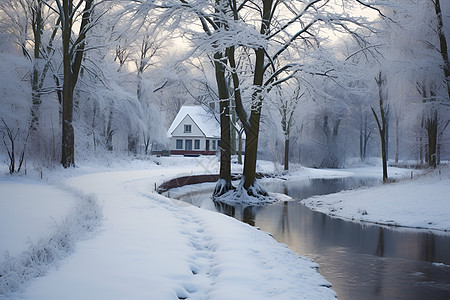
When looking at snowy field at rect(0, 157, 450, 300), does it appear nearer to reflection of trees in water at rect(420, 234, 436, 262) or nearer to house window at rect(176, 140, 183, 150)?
reflection of trees in water at rect(420, 234, 436, 262)

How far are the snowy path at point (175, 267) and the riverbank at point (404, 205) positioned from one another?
5.52 meters

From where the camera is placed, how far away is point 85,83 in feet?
95.3

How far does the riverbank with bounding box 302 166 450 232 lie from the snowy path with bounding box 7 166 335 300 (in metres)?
5.52

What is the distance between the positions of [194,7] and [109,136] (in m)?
25.5

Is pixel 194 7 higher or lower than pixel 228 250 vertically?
higher

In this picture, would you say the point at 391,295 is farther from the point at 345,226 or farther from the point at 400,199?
the point at 400,199

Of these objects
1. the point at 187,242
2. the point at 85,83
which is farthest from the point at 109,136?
the point at 187,242

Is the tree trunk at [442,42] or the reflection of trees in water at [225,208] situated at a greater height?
the tree trunk at [442,42]

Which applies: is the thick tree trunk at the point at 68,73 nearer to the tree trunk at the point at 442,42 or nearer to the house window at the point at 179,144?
the tree trunk at the point at 442,42

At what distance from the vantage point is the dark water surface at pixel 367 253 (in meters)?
6.47

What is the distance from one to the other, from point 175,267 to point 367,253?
478 cm

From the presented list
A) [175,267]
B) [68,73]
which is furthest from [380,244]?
[68,73]

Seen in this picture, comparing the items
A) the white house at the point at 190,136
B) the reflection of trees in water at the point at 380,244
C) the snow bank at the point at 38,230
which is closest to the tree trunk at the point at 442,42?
the reflection of trees in water at the point at 380,244

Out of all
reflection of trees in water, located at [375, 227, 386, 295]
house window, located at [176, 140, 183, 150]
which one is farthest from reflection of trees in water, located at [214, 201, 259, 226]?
house window, located at [176, 140, 183, 150]
